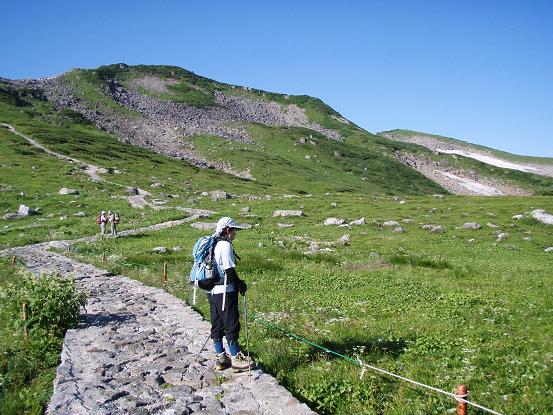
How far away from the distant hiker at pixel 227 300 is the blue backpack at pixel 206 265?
0.09 m

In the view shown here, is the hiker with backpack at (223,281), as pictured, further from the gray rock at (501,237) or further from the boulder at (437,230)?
the boulder at (437,230)

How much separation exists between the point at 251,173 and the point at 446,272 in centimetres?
9792

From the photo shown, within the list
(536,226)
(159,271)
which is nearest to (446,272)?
Result: (159,271)

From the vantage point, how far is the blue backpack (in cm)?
1061

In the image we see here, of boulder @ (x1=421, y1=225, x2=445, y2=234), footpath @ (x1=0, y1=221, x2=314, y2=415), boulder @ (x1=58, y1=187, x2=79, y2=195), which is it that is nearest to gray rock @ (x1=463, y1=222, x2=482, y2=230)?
boulder @ (x1=421, y1=225, x2=445, y2=234)

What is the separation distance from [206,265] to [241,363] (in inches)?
94.5

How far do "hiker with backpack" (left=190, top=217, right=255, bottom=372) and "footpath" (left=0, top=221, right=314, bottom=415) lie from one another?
376 mm

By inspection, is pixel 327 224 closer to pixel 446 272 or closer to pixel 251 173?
pixel 446 272

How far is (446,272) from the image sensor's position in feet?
82.7

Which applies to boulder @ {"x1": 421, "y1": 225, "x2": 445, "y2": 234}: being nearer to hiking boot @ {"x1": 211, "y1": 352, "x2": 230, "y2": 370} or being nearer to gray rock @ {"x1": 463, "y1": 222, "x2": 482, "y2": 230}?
gray rock @ {"x1": 463, "y1": 222, "x2": 482, "y2": 230}

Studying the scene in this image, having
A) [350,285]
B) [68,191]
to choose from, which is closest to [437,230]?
[350,285]

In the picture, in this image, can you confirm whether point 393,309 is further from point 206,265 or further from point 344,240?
point 344,240

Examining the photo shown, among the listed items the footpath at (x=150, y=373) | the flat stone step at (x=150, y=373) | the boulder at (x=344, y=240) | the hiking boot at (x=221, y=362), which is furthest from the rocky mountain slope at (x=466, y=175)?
the hiking boot at (x=221, y=362)

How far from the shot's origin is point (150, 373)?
1074 cm
